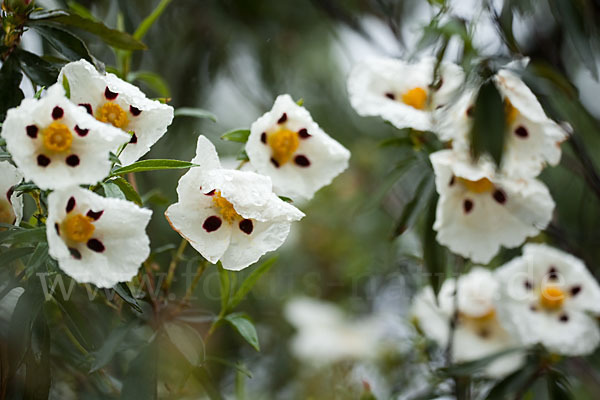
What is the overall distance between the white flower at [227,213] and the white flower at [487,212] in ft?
1.47

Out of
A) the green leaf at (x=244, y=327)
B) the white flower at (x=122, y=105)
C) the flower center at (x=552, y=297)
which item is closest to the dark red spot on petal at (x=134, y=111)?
the white flower at (x=122, y=105)

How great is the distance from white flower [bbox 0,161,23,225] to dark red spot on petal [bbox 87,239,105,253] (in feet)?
0.59

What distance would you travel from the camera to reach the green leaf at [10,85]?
115 cm

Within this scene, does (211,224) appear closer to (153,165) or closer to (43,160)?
(153,165)

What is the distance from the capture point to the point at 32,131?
910mm

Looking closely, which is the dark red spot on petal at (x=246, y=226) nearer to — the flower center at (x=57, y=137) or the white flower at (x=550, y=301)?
the flower center at (x=57, y=137)

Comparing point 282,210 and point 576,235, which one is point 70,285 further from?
point 576,235

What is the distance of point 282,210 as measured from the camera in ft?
3.33

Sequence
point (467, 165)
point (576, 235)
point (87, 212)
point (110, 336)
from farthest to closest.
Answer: point (576, 235)
point (467, 165)
point (110, 336)
point (87, 212)

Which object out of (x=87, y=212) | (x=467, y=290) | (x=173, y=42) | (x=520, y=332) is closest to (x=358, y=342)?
(x=467, y=290)

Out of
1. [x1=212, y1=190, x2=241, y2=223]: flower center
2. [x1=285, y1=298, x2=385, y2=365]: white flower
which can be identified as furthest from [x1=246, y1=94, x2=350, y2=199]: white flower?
[x1=285, y1=298, x2=385, y2=365]: white flower

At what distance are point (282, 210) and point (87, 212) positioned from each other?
27 centimetres

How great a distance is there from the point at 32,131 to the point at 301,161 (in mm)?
510

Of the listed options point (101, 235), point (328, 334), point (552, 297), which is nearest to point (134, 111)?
point (101, 235)
